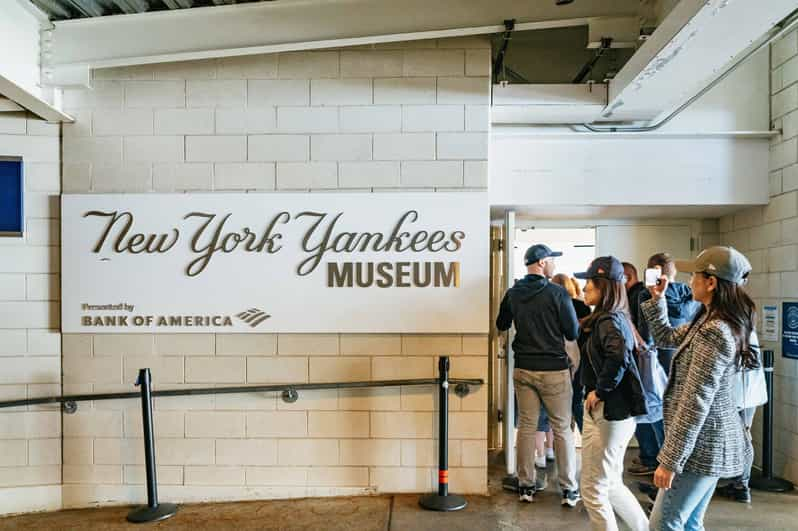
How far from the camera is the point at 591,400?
3188mm

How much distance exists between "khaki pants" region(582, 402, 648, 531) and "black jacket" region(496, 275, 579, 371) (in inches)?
40.8

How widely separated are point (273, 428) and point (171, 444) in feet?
2.38

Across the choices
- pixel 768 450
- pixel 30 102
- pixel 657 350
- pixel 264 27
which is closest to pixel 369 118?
pixel 264 27

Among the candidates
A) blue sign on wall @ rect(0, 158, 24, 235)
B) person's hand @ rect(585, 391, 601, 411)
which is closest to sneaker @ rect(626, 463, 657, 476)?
person's hand @ rect(585, 391, 601, 411)

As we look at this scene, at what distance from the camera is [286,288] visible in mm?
4410

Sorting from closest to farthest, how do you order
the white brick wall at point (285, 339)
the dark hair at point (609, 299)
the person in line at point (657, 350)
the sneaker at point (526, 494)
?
the dark hair at point (609, 299) < the person in line at point (657, 350) < the sneaker at point (526, 494) < the white brick wall at point (285, 339)

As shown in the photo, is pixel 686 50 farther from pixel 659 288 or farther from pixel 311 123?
pixel 311 123

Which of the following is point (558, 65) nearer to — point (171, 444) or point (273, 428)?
point (273, 428)

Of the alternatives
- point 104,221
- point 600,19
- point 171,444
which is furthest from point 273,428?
point 600,19

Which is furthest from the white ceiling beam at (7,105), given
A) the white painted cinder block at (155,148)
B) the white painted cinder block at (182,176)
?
the white painted cinder block at (182,176)

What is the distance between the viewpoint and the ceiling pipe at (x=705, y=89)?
12.7 feet

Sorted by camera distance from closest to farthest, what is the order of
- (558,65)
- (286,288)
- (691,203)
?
(286,288)
(691,203)
(558,65)

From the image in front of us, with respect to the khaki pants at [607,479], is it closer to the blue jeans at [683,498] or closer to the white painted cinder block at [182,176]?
the blue jeans at [683,498]

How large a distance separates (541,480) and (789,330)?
2.12 meters
